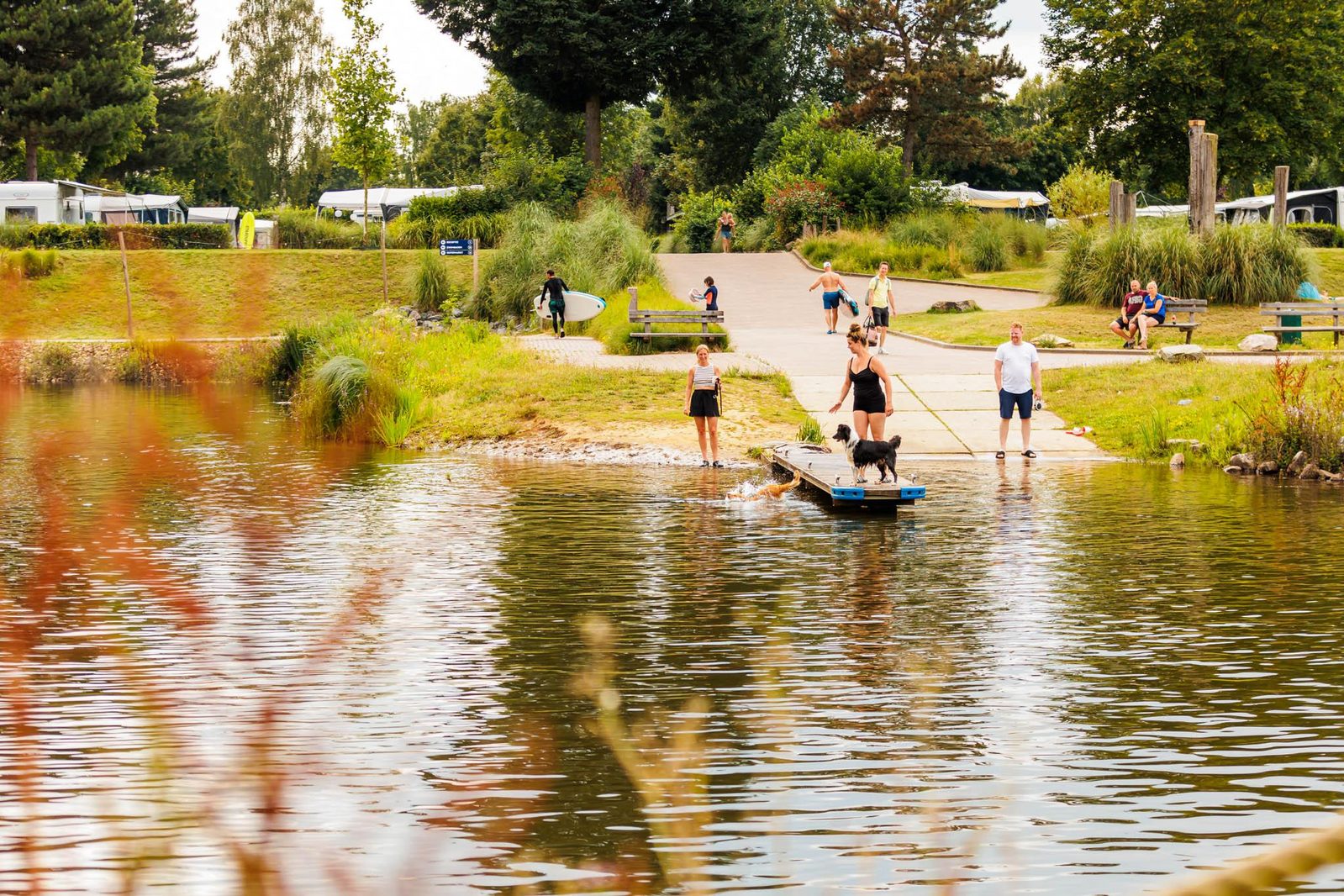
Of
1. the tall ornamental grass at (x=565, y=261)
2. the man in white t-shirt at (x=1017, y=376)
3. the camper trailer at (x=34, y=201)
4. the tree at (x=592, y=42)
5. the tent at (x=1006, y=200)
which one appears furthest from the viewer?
the tent at (x=1006, y=200)

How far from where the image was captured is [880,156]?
190 feet

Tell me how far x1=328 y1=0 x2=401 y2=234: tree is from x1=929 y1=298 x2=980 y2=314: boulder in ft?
65.2

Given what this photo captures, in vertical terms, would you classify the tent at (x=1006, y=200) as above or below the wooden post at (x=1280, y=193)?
above

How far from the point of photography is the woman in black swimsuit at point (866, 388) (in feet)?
65.0

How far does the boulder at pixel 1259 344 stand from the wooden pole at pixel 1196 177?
942 centimetres

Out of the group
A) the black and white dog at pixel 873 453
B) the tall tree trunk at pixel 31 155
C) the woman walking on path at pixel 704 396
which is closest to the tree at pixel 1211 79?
the woman walking on path at pixel 704 396

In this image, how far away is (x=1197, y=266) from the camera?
37156mm

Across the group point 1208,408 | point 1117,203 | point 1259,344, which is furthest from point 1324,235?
point 1208,408

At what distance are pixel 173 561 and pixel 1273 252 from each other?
30.6 meters

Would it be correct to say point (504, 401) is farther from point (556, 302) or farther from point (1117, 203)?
point (1117, 203)

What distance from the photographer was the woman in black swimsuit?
1981 centimetres

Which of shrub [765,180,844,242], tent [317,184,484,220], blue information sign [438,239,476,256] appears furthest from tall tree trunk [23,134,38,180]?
blue information sign [438,239,476,256]

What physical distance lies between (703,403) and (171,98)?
80.5 meters

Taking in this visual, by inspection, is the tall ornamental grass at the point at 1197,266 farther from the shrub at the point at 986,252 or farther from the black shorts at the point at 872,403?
the black shorts at the point at 872,403
